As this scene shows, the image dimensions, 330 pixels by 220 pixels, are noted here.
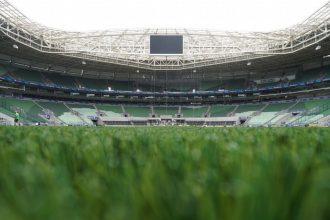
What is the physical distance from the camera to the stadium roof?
32906 mm

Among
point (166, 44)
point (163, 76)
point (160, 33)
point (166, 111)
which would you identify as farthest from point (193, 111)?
point (160, 33)

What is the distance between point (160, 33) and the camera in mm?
43062

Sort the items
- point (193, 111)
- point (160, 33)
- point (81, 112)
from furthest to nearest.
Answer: point (193, 111) < point (81, 112) < point (160, 33)

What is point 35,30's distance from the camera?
3544cm

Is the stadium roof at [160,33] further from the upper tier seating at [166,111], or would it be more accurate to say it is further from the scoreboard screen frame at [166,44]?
the upper tier seating at [166,111]

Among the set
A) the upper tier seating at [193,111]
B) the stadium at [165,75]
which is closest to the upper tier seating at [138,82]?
the stadium at [165,75]

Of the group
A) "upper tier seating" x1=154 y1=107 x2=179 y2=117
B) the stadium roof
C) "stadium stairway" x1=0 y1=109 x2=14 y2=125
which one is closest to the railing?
"stadium stairway" x1=0 y1=109 x2=14 y2=125

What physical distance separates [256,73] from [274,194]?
56.2m

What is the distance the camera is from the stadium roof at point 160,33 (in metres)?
32.9

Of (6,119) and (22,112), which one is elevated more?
(22,112)

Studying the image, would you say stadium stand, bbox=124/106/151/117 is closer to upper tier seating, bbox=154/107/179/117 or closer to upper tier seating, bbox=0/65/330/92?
upper tier seating, bbox=154/107/179/117

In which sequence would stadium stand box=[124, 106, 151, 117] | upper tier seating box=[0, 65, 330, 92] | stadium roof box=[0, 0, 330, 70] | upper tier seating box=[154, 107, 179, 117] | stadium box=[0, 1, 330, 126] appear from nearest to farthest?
1. stadium roof box=[0, 0, 330, 70]
2. stadium box=[0, 1, 330, 126]
3. upper tier seating box=[0, 65, 330, 92]
4. stadium stand box=[124, 106, 151, 117]
5. upper tier seating box=[154, 107, 179, 117]

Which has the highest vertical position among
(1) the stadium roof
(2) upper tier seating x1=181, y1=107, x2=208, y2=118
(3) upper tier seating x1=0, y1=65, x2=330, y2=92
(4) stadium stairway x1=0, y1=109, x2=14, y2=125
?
(1) the stadium roof

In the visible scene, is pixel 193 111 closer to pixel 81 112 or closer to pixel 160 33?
pixel 160 33
